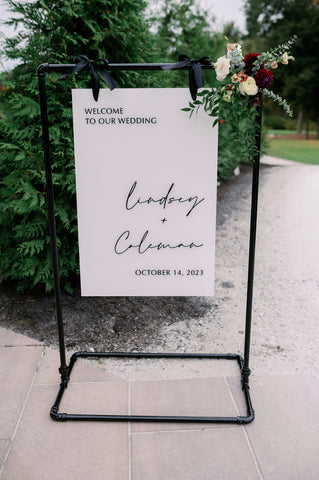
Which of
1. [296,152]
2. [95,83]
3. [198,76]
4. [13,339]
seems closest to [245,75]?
[198,76]

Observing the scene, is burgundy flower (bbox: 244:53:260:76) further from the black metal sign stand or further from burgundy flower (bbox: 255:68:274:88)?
the black metal sign stand

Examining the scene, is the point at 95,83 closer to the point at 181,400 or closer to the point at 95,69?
the point at 95,69

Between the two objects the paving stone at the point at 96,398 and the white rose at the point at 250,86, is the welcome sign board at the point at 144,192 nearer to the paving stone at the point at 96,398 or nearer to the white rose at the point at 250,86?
the white rose at the point at 250,86

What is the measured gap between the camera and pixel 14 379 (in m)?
2.63

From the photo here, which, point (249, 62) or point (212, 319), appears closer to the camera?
point (249, 62)

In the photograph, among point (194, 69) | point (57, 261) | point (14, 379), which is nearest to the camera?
point (194, 69)

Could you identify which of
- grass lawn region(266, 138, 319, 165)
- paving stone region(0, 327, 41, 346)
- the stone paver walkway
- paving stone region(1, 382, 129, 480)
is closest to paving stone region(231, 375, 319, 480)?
the stone paver walkway

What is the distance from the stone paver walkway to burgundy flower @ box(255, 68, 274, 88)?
1.70m

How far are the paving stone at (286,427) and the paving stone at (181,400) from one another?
0.18 m

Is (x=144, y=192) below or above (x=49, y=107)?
below

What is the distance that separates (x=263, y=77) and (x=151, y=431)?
5.95ft

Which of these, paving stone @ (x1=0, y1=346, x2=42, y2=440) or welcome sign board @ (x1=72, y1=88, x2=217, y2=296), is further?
paving stone @ (x1=0, y1=346, x2=42, y2=440)

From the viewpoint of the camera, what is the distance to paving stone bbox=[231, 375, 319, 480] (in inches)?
79.3

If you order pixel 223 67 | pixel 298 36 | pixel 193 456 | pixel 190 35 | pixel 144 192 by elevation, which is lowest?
pixel 193 456
